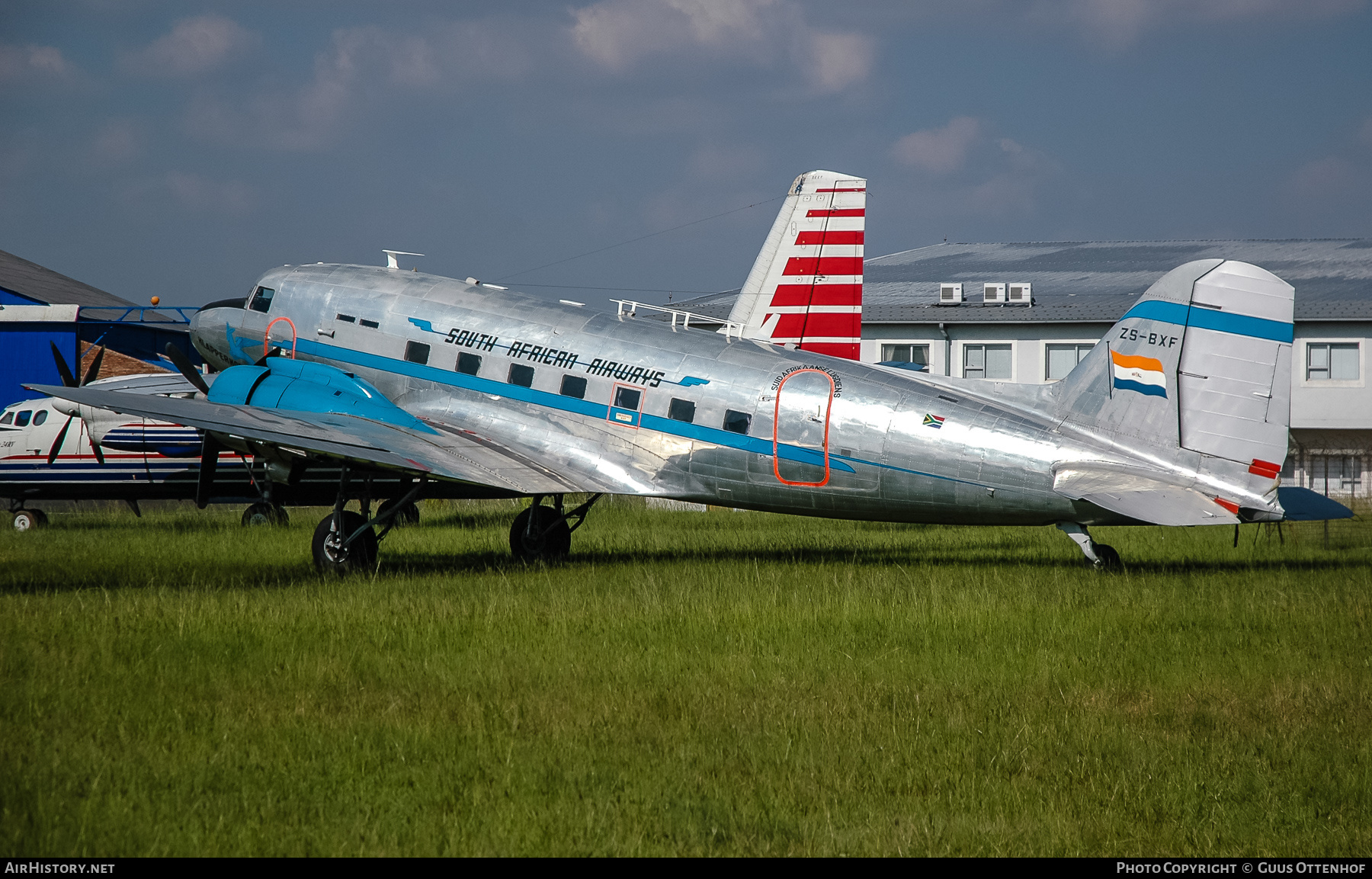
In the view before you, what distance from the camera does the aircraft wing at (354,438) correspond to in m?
15.4

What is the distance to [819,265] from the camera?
27469 mm

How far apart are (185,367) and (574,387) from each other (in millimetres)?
6221

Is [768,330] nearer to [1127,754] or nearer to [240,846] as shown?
[1127,754]

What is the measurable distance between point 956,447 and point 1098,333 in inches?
1228

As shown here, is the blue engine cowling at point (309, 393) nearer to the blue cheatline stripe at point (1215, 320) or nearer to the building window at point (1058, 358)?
the blue cheatline stripe at point (1215, 320)

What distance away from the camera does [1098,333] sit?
43.8m

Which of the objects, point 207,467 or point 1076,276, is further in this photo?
point 1076,276

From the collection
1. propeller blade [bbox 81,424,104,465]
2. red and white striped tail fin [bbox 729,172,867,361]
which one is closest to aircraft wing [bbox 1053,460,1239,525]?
red and white striped tail fin [bbox 729,172,867,361]

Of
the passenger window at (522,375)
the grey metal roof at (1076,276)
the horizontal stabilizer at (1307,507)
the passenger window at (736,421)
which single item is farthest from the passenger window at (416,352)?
the grey metal roof at (1076,276)

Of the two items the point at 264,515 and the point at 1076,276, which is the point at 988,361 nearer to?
the point at 1076,276

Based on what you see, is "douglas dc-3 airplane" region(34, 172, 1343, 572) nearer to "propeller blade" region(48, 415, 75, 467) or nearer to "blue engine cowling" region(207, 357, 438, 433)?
"blue engine cowling" region(207, 357, 438, 433)

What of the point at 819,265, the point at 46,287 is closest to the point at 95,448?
the point at 819,265

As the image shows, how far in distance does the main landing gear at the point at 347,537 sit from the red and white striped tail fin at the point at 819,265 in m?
12.5

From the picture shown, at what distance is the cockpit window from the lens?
19.8 m
